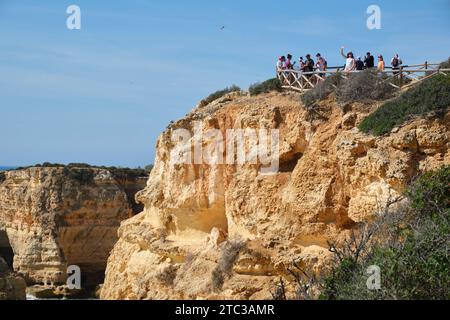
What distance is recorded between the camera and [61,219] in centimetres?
4734

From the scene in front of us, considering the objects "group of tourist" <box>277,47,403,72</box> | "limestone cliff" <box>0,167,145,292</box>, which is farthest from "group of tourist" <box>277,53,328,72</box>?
"limestone cliff" <box>0,167,145,292</box>

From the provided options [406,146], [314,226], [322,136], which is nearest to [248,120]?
[322,136]

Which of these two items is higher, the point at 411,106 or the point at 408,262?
the point at 411,106

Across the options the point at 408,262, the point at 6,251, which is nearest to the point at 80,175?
the point at 6,251

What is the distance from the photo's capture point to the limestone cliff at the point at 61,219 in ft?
154

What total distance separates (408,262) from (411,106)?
5366 millimetres

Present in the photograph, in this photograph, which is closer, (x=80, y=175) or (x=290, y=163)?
(x=290, y=163)

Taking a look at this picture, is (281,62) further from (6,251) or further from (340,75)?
(6,251)

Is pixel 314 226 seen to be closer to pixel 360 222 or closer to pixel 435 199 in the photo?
pixel 360 222

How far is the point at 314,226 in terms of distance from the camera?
56.8 ft

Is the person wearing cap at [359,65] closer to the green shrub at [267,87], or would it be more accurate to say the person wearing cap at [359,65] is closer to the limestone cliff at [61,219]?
the green shrub at [267,87]

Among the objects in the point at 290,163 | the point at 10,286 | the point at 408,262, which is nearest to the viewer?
Result: the point at 408,262

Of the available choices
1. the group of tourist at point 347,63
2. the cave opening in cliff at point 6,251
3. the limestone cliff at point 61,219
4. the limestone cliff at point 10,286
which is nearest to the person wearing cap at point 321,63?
the group of tourist at point 347,63
